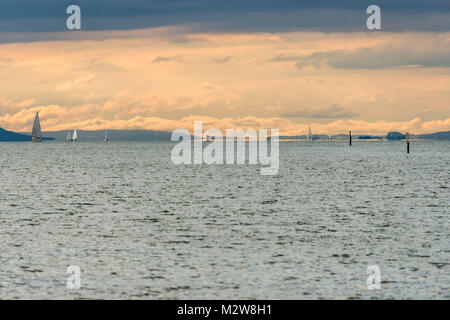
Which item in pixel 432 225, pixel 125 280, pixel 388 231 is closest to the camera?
pixel 125 280

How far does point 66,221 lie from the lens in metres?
49.7

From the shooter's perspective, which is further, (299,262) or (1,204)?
(1,204)

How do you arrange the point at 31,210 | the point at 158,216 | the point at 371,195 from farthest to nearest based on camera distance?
the point at 371,195 → the point at 31,210 → the point at 158,216

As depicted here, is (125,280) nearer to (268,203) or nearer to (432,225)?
(432,225)

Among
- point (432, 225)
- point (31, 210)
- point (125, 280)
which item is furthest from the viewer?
point (31, 210)

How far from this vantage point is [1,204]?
63500 mm

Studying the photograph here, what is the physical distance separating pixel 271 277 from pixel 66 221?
24465 mm

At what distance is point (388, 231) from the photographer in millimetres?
43906
